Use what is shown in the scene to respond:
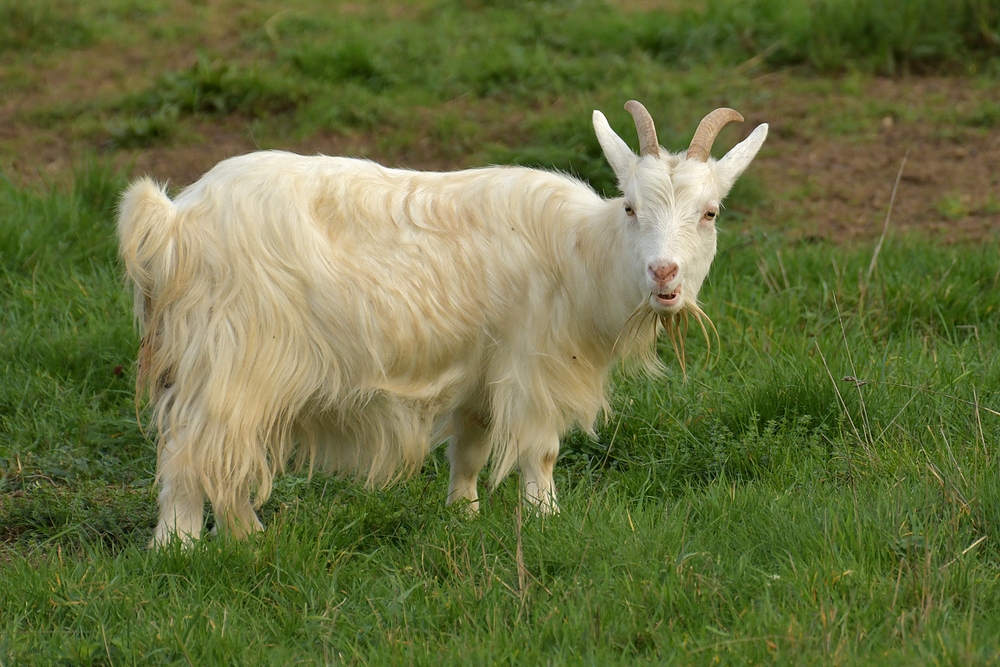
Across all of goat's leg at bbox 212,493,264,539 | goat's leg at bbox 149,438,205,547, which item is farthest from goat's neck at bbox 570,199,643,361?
goat's leg at bbox 149,438,205,547

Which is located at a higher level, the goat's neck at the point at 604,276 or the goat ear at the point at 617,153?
the goat ear at the point at 617,153

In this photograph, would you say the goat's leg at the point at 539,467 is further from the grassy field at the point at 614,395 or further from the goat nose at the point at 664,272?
the goat nose at the point at 664,272

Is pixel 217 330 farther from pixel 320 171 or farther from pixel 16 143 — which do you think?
pixel 16 143

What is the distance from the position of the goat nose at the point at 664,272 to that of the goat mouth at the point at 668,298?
0.18 ft

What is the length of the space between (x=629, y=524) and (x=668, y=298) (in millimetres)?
755

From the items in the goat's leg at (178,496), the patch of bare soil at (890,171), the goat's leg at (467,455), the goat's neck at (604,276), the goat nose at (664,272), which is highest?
the goat nose at (664,272)

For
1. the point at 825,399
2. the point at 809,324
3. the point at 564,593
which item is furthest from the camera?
the point at 809,324

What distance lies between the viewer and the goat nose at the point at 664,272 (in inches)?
154

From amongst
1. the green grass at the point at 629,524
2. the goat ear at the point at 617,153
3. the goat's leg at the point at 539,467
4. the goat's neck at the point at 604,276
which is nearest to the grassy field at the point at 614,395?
the green grass at the point at 629,524

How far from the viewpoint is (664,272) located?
3920 millimetres

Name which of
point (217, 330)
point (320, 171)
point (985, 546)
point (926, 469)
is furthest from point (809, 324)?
point (217, 330)

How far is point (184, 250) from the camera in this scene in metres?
3.97

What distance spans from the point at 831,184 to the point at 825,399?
285 cm

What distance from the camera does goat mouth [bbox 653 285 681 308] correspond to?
157 inches
